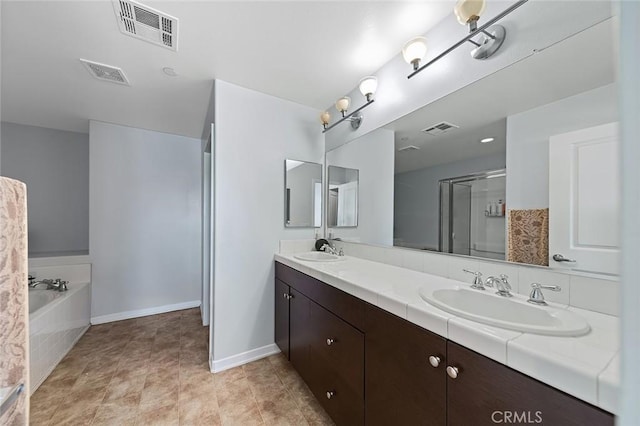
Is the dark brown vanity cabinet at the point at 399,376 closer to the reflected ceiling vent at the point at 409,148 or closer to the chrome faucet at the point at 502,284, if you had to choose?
the chrome faucet at the point at 502,284

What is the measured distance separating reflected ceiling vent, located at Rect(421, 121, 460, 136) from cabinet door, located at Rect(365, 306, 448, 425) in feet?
3.76

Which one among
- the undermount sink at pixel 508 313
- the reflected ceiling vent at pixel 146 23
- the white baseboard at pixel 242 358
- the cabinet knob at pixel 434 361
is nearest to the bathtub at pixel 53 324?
the white baseboard at pixel 242 358

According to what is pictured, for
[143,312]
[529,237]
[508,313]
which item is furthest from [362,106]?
[143,312]

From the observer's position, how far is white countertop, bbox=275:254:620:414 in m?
0.56

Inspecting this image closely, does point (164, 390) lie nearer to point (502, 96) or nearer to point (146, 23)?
point (146, 23)

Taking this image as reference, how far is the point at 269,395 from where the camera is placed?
5.73ft

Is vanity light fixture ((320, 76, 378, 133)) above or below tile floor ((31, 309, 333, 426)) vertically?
above

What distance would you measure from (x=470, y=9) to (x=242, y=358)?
2778mm

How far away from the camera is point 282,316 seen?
2.14 meters

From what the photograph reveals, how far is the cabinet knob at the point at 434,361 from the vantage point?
33.3 inches

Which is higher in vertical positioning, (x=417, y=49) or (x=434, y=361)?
(x=417, y=49)

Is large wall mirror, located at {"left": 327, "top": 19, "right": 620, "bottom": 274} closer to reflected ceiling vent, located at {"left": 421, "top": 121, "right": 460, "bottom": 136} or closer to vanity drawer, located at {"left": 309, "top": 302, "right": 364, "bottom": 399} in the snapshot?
reflected ceiling vent, located at {"left": 421, "top": 121, "right": 460, "bottom": 136}

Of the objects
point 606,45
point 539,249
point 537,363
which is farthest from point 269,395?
point 606,45

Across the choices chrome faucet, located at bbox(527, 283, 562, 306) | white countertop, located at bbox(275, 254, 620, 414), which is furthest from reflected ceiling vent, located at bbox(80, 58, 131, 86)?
chrome faucet, located at bbox(527, 283, 562, 306)
